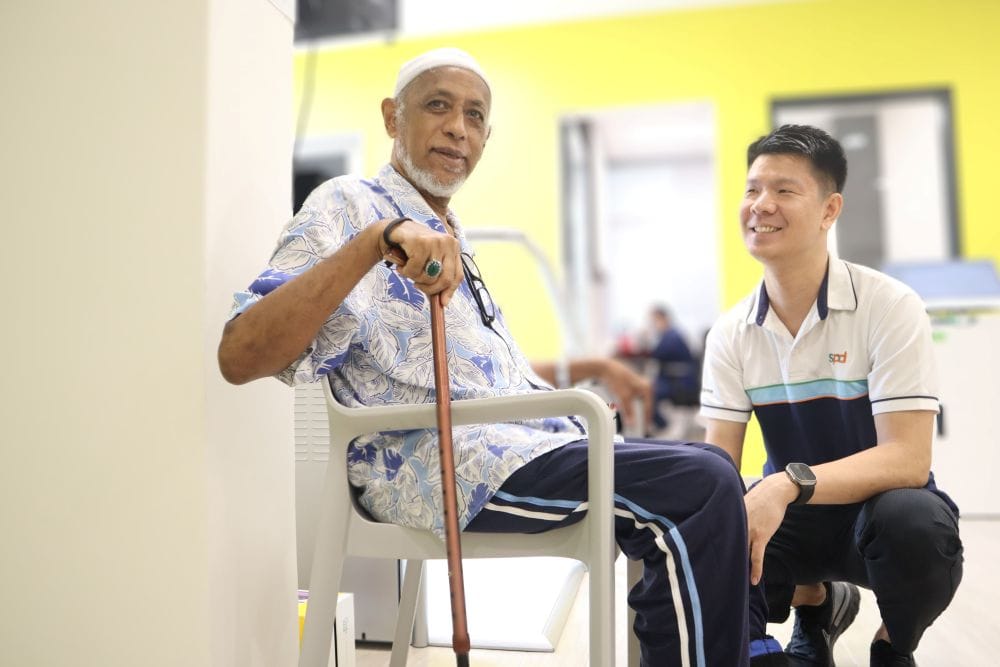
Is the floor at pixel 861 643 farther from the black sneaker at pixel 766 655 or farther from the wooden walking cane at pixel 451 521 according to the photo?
the wooden walking cane at pixel 451 521

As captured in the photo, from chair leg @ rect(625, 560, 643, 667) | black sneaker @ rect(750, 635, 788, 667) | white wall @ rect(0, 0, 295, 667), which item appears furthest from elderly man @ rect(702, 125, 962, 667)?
white wall @ rect(0, 0, 295, 667)

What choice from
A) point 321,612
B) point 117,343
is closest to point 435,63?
point 117,343

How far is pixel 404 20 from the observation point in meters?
6.27

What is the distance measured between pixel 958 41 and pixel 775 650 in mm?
5720

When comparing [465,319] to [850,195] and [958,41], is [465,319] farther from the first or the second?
[958,41]

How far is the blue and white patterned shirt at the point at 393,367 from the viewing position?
1.16 metres

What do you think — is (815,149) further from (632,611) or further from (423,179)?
(632,611)

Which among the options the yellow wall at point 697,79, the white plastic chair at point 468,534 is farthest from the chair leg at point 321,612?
the yellow wall at point 697,79

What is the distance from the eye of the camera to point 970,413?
12.8ft

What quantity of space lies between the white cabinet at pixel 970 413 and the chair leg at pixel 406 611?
3166 mm

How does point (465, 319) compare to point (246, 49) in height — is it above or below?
below

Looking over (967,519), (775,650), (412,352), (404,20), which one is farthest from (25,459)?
(404,20)

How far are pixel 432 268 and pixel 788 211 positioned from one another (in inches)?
34.9

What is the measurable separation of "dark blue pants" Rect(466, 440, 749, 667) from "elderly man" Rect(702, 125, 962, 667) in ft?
1.03
